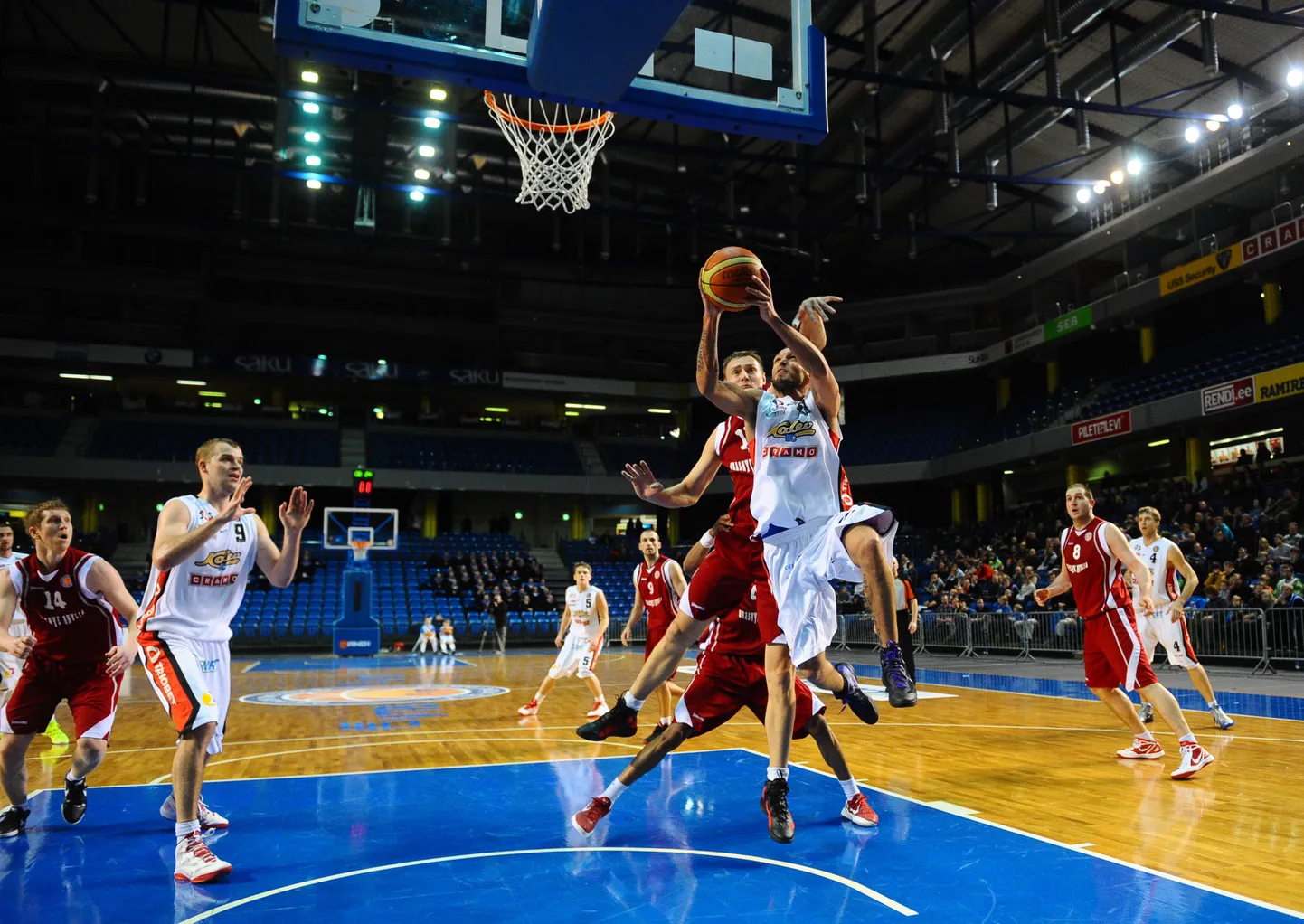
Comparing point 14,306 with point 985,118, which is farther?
point 14,306

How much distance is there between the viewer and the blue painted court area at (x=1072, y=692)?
30.6 ft

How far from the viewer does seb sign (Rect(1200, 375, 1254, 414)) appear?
20750 mm

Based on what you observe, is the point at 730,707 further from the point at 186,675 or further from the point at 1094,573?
the point at 1094,573

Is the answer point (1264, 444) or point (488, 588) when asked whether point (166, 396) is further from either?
point (1264, 444)

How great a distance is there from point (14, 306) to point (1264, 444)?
39.1 meters

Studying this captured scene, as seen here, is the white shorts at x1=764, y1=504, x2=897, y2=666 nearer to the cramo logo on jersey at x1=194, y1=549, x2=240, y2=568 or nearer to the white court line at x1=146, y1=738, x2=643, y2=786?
the cramo logo on jersey at x1=194, y1=549, x2=240, y2=568

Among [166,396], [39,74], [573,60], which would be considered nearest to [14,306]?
[166,396]

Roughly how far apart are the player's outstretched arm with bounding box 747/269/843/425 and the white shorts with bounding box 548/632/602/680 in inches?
251

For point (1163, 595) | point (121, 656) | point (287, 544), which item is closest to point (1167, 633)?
point (1163, 595)

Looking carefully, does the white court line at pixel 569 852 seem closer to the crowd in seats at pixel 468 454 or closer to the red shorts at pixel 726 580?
the red shorts at pixel 726 580

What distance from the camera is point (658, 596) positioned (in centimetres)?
848

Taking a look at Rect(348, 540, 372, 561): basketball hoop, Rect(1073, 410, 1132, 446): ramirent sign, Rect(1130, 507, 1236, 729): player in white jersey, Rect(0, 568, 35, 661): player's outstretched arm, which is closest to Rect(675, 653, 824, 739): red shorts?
Rect(0, 568, 35, 661): player's outstretched arm

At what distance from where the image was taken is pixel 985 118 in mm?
23359

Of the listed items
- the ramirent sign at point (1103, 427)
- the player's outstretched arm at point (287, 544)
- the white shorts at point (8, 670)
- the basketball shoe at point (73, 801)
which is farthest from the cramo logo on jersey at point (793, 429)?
the ramirent sign at point (1103, 427)
